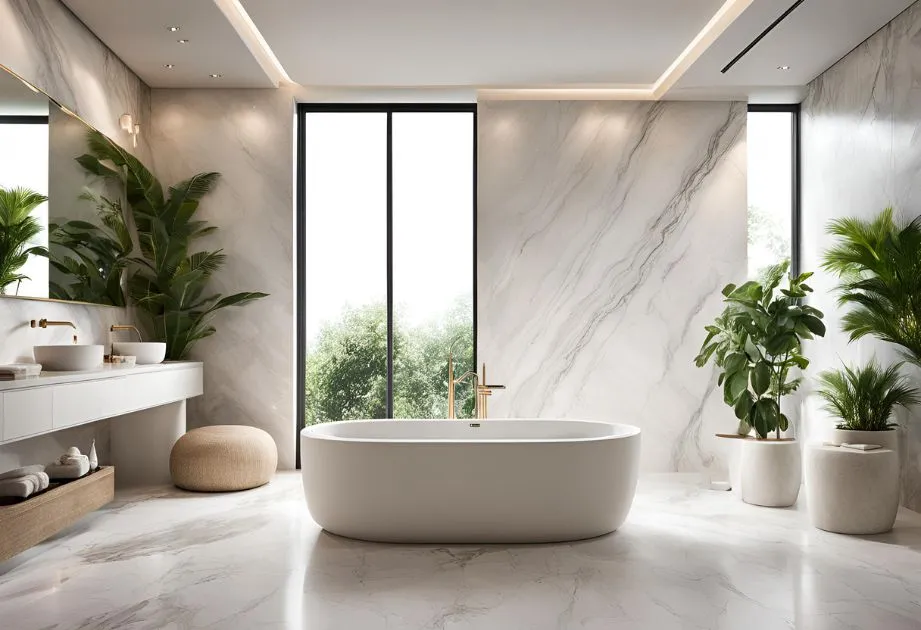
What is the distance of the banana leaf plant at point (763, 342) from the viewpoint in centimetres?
435

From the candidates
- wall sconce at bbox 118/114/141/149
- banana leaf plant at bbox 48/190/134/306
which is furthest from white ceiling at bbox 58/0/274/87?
banana leaf plant at bbox 48/190/134/306

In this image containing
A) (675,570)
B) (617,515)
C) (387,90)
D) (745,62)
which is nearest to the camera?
(675,570)

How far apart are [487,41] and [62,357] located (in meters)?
2.91

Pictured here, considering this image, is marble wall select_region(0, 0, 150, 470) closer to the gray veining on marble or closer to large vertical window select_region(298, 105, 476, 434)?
the gray veining on marble

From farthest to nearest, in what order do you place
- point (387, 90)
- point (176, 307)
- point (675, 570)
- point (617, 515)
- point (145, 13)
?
point (387, 90)
point (176, 307)
point (145, 13)
point (617, 515)
point (675, 570)

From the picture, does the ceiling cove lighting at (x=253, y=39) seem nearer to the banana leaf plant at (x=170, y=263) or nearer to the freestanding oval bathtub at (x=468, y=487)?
the banana leaf plant at (x=170, y=263)

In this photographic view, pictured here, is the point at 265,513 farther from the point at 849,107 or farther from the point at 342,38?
the point at 849,107

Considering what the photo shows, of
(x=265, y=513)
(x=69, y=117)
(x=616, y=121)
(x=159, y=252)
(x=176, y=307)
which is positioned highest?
(x=616, y=121)

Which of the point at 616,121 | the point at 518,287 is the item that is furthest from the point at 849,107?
the point at 518,287

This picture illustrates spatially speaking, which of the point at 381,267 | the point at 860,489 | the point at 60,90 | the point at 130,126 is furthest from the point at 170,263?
the point at 860,489

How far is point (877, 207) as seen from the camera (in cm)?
439

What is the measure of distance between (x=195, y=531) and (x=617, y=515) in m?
2.07

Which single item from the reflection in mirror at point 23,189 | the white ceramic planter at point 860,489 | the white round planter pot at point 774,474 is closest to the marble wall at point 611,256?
the white round planter pot at point 774,474

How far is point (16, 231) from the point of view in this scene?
347cm
